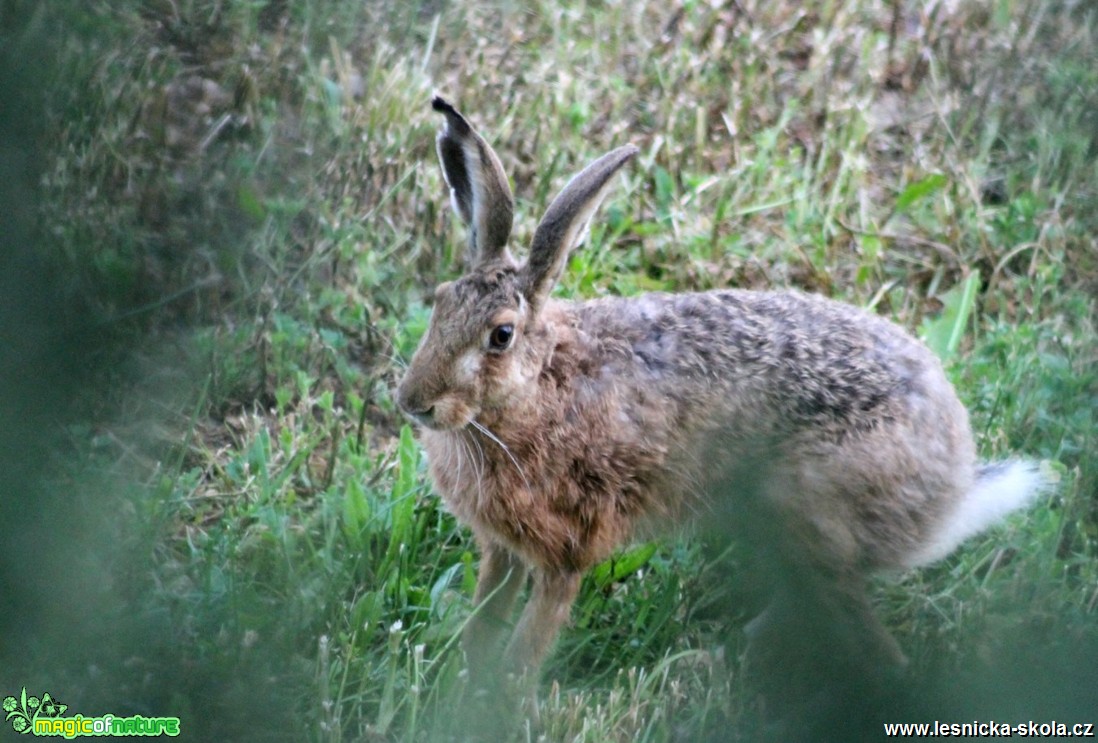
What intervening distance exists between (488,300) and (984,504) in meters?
1.63

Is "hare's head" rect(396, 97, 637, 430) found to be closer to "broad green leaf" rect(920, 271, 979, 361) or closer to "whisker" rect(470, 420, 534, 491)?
"whisker" rect(470, 420, 534, 491)

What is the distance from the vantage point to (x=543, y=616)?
374cm

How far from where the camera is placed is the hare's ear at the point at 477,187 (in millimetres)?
3613

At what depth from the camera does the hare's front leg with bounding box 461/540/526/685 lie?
3830 millimetres

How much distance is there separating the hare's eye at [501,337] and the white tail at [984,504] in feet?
4.56

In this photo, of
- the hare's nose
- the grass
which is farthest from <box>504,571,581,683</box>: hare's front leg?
the hare's nose

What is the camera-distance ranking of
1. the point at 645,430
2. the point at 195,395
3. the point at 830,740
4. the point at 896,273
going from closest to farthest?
1. the point at 830,740
2. the point at 195,395
3. the point at 645,430
4. the point at 896,273

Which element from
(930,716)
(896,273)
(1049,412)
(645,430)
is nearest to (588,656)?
(645,430)

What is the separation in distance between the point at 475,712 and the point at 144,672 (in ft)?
5.75

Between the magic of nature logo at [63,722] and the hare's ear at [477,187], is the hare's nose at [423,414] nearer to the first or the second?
the hare's ear at [477,187]

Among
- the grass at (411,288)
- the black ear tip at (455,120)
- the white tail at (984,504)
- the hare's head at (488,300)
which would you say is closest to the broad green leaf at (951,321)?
the grass at (411,288)

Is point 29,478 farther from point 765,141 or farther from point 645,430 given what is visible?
point 765,141

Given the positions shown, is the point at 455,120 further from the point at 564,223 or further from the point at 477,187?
the point at 564,223

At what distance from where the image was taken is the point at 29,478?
1.29m
